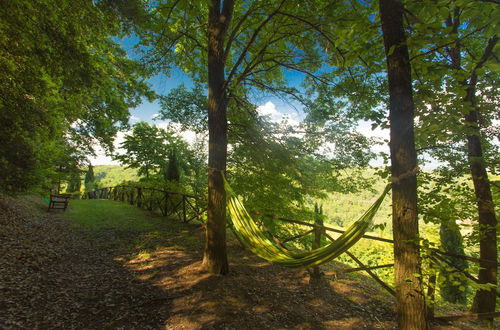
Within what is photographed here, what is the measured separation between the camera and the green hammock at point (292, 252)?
2064mm

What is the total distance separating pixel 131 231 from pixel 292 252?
4576 mm

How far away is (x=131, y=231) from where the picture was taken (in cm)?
549

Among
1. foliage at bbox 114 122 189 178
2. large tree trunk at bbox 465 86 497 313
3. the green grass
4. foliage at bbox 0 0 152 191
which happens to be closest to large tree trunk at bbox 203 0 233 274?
the green grass

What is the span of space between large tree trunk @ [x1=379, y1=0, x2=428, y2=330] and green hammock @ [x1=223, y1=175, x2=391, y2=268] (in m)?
0.26

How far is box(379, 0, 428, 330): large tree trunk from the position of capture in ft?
5.11

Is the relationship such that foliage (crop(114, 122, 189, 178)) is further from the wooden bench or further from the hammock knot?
the hammock knot

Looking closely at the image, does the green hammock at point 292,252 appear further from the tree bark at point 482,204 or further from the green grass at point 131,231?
the tree bark at point 482,204

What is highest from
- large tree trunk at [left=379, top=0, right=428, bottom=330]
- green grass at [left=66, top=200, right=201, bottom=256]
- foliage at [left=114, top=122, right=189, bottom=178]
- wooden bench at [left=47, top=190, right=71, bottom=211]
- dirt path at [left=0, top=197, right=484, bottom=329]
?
foliage at [left=114, top=122, right=189, bottom=178]

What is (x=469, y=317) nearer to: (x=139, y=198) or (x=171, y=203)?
(x=171, y=203)

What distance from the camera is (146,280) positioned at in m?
3.13

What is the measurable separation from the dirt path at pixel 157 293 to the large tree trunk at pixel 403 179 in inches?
47.8

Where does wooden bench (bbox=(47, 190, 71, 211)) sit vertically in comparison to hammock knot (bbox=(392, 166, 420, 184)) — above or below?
below

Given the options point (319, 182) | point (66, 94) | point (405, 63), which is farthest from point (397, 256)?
point (66, 94)

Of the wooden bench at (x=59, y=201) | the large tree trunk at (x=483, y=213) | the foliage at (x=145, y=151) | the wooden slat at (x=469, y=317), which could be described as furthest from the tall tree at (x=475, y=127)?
the foliage at (x=145, y=151)
